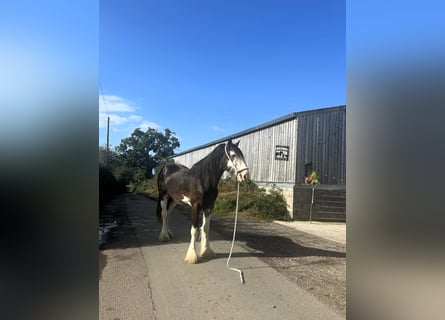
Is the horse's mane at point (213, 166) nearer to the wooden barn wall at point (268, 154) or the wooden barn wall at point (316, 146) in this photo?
the wooden barn wall at point (268, 154)

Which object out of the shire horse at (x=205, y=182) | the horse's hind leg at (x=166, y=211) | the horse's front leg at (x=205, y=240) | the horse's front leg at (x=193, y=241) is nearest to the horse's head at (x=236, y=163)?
the shire horse at (x=205, y=182)

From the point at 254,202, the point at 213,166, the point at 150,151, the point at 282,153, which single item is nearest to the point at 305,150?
the point at 282,153

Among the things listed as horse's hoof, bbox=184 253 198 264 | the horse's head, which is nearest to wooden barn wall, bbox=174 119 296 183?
the horse's head

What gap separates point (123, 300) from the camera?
10.6 ft

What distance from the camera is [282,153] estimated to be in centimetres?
1385

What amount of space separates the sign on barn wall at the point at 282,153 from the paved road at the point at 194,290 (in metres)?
8.71

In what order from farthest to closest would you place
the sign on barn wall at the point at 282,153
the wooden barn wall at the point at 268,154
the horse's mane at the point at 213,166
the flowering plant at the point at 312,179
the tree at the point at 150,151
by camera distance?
the sign on barn wall at the point at 282,153 → the wooden barn wall at the point at 268,154 → the flowering plant at the point at 312,179 → the tree at the point at 150,151 → the horse's mane at the point at 213,166

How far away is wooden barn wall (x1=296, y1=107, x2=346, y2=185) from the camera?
1336 cm

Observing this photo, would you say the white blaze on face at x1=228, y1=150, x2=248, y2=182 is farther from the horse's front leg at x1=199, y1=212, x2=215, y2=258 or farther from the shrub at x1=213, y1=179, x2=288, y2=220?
the shrub at x1=213, y1=179, x2=288, y2=220

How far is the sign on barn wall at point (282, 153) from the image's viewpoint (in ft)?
45.2

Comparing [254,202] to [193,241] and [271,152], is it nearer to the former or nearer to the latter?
[271,152]

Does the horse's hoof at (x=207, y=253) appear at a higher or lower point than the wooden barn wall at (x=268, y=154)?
lower

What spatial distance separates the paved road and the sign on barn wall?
871cm
